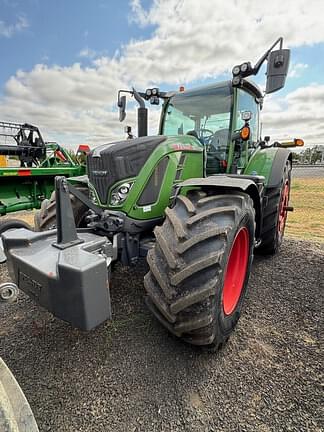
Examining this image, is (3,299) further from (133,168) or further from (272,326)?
→ (272,326)

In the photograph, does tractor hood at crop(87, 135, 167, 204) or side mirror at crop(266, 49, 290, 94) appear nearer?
tractor hood at crop(87, 135, 167, 204)

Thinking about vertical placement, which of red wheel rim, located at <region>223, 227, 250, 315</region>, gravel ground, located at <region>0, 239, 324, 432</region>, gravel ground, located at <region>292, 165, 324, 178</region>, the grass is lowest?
gravel ground, located at <region>292, 165, 324, 178</region>

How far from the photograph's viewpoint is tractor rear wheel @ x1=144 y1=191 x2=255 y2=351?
5.25 feet

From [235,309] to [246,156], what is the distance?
206 cm

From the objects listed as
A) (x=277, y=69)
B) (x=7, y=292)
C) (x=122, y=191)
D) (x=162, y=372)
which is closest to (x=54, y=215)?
(x=122, y=191)

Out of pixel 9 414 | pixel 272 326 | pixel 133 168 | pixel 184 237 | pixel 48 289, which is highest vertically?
pixel 133 168

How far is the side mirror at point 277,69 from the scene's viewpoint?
2.43 m

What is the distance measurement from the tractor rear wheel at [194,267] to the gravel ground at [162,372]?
258 mm

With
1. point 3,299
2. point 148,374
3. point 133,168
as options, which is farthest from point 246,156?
point 3,299

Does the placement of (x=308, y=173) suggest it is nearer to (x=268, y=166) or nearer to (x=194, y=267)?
(x=268, y=166)

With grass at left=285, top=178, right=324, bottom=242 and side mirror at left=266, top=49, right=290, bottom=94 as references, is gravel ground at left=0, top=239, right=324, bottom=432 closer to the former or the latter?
side mirror at left=266, top=49, right=290, bottom=94

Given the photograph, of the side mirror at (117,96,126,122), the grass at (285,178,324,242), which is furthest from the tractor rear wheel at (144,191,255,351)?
the grass at (285,178,324,242)

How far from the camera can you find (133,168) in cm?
224

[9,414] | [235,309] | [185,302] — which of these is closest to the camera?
[9,414]
